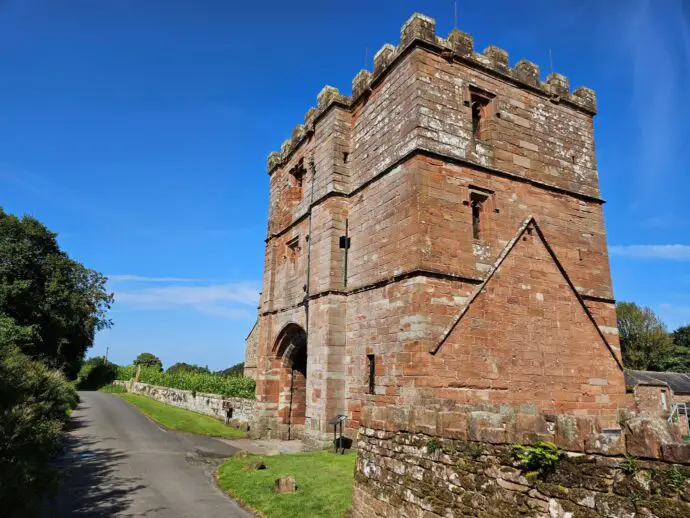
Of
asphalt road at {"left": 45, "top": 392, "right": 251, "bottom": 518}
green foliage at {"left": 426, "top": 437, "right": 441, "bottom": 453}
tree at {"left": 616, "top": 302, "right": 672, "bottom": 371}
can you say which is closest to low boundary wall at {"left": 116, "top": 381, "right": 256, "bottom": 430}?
asphalt road at {"left": 45, "top": 392, "right": 251, "bottom": 518}

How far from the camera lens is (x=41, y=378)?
12219 mm

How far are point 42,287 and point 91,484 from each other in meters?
27.2

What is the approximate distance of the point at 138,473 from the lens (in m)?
11.8

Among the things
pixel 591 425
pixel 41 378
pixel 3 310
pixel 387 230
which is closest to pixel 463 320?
pixel 387 230

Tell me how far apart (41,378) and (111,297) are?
3157 centimetres

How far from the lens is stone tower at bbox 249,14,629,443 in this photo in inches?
442

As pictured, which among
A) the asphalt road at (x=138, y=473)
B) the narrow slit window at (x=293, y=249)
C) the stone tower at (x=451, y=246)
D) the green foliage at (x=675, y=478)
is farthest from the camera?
the narrow slit window at (x=293, y=249)

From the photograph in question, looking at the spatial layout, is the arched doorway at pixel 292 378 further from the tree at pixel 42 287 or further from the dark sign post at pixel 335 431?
the tree at pixel 42 287

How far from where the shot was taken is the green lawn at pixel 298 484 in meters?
8.67

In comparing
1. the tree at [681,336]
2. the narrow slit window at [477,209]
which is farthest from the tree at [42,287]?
the tree at [681,336]

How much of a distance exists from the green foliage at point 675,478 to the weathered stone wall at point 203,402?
17228mm

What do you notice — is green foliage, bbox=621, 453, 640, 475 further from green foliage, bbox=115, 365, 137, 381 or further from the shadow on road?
green foliage, bbox=115, 365, 137, 381

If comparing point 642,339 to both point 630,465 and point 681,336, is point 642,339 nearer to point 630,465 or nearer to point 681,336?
point 681,336

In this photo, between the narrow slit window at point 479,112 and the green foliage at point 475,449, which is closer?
the green foliage at point 475,449
